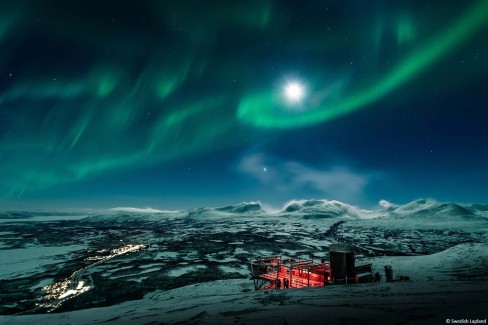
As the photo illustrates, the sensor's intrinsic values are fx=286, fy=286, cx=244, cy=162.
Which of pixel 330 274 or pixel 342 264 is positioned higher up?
pixel 342 264

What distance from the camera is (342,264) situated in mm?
16016

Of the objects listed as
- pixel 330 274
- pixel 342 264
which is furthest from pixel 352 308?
pixel 330 274

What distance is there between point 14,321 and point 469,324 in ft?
Answer: 71.0

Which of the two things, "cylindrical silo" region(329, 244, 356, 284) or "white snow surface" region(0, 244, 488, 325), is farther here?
"cylindrical silo" region(329, 244, 356, 284)

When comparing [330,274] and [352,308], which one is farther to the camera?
[330,274]

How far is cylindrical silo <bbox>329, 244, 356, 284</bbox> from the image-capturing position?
15.9 m

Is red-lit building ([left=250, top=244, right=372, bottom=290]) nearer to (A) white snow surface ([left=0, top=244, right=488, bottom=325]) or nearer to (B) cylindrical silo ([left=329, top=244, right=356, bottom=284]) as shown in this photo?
(B) cylindrical silo ([left=329, top=244, right=356, bottom=284])

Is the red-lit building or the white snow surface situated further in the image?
the red-lit building

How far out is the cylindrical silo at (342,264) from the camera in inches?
624

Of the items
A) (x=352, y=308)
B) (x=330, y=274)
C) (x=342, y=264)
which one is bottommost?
(x=330, y=274)

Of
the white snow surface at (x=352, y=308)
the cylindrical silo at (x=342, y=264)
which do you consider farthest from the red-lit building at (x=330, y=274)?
the white snow surface at (x=352, y=308)

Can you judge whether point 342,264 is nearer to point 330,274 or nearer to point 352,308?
point 330,274

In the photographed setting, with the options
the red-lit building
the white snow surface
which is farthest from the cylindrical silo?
the white snow surface

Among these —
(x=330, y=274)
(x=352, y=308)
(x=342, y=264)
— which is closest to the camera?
(x=352, y=308)
